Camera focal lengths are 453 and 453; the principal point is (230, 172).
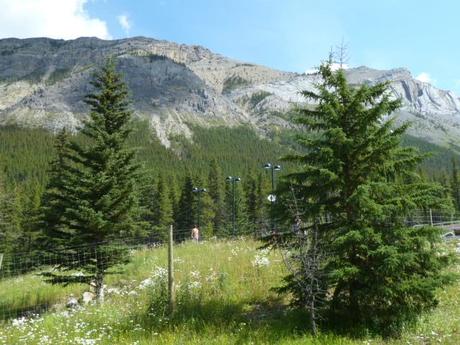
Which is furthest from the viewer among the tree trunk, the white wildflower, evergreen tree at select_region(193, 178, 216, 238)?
evergreen tree at select_region(193, 178, 216, 238)

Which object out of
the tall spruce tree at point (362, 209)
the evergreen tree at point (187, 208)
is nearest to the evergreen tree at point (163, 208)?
the evergreen tree at point (187, 208)

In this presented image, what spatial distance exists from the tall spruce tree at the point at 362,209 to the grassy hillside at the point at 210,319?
711mm

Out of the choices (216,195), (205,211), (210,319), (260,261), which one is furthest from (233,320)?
(216,195)

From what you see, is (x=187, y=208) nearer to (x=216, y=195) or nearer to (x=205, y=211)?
(x=205, y=211)

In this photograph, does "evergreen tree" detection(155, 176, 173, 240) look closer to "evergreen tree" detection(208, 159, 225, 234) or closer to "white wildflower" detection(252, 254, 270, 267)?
"evergreen tree" detection(208, 159, 225, 234)

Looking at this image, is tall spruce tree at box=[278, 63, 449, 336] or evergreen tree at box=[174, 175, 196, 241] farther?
evergreen tree at box=[174, 175, 196, 241]

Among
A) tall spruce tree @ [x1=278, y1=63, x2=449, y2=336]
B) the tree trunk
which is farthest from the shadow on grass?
the tree trunk

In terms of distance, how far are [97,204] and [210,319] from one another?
24.1 feet

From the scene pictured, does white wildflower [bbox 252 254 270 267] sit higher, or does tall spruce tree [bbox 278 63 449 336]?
tall spruce tree [bbox 278 63 449 336]

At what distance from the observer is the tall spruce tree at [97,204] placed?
15.5 meters

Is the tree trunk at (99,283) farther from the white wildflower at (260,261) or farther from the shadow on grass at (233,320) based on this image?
the white wildflower at (260,261)

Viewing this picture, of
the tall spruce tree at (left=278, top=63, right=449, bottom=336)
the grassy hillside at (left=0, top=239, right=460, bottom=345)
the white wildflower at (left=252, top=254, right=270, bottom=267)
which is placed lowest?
the grassy hillside at (left=0, top=239, right=460, bottom=345)

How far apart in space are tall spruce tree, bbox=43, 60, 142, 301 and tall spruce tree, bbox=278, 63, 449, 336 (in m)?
8.02

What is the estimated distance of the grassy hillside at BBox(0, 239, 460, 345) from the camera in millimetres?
8922
